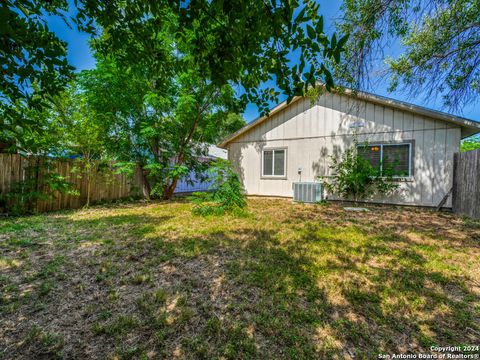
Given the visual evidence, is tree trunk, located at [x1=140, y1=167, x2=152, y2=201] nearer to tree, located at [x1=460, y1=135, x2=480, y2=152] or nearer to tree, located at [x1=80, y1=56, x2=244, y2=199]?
tree, located at [x1=80, y1=56, x2=244, y2=199]

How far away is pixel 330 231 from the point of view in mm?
4395

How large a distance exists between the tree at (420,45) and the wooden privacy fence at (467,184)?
154cm

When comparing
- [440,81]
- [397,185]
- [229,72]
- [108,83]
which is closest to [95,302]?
[229,72]

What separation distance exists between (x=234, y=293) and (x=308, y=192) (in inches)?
259

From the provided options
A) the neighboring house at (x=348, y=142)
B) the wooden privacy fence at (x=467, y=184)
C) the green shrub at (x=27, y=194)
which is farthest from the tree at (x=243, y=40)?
the wooden privacy fence at (x=467, y=184)

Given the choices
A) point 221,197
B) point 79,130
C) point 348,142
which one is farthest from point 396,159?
point 79,130

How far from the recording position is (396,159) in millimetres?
7387

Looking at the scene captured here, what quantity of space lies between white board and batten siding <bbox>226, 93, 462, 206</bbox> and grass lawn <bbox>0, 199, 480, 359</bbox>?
10.3 ft

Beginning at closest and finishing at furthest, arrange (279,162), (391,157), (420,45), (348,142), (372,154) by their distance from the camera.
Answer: (420,45) → (391,157) → (372,154) → (348,142) → (279,162)

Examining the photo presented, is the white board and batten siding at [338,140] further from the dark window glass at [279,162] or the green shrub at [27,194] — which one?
the green shrub at [27,194]

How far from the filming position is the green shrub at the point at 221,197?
5.91 m

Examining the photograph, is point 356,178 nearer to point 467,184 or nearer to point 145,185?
point 467,184

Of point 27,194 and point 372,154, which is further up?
point 372,154

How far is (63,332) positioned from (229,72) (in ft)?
8.18
